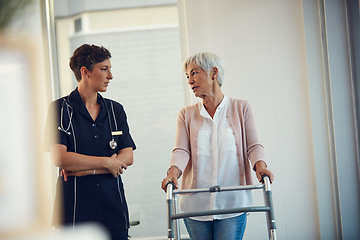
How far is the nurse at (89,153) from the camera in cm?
258

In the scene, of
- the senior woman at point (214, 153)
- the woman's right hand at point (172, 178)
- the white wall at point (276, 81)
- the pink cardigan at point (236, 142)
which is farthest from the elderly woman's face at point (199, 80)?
the white wall at point (276, 81)

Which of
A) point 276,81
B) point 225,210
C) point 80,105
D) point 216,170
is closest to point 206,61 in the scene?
point 216,170

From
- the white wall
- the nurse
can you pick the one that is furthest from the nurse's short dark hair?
the white wall

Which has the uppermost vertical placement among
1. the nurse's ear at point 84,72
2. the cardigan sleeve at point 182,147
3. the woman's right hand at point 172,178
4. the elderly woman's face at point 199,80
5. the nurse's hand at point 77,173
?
the nurse's ear at point 84,72

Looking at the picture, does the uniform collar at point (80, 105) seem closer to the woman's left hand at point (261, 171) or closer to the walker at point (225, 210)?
the walker at point (225, 210)

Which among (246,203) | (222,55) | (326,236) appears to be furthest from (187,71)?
(326,236)

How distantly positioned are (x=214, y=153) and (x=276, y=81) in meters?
1.88

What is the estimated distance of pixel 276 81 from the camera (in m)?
4.30

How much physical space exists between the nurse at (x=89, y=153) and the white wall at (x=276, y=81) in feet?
5.65

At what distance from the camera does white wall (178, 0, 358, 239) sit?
168 inches

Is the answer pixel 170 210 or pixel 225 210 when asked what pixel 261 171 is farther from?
pixel 170 210

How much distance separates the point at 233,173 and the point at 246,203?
0.18 m

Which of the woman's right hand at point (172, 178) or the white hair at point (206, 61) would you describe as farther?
the white hair at point (206, 61)

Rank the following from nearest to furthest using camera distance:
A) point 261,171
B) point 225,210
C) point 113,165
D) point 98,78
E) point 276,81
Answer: point 225,210
point 261,171
point 113,165
point 98,78
point 276,81
